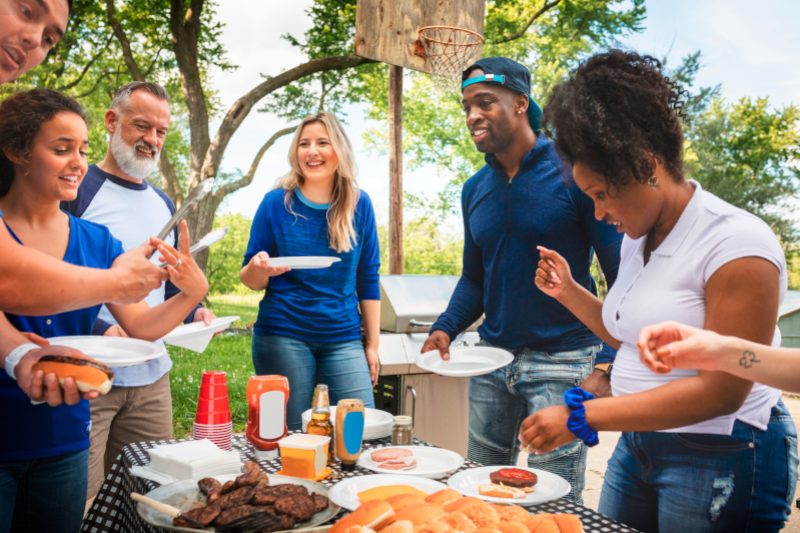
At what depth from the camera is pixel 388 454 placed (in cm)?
168

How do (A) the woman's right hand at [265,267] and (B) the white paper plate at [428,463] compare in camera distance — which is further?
(A) the woman's right hand at [265,267]

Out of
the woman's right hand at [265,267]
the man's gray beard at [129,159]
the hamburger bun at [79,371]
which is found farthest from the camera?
the man's gray beard at [129,159]

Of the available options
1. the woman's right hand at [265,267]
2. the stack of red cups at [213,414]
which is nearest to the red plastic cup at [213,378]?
the stack of red cups at [213,414]

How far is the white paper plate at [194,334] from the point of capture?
6.45ft

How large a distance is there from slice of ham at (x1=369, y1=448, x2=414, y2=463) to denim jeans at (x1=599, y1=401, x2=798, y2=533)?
2.24 ft

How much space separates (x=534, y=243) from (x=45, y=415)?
1.71 metres

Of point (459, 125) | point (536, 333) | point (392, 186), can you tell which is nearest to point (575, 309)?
Answer: point (536, 333)

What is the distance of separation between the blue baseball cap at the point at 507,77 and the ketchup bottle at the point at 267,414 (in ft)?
4.28

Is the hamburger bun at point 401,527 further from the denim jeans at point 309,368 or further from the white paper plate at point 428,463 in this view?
the denim jeans at point 309,368

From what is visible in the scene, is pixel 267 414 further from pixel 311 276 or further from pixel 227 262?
pixel 227 262

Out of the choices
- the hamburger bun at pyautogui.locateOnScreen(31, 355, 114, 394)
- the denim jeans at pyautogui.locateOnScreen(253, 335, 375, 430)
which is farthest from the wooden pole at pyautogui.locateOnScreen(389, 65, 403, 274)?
the hamburger bun at pyautogui.locateOnScreen(31, 355, 114, 394)

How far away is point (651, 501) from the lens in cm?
147

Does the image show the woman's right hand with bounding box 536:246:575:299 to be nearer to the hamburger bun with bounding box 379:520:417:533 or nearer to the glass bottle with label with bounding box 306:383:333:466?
the glass bottle with label with bounding box 306:383:333:466

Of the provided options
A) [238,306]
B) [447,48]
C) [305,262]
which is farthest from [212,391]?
[238,306]
